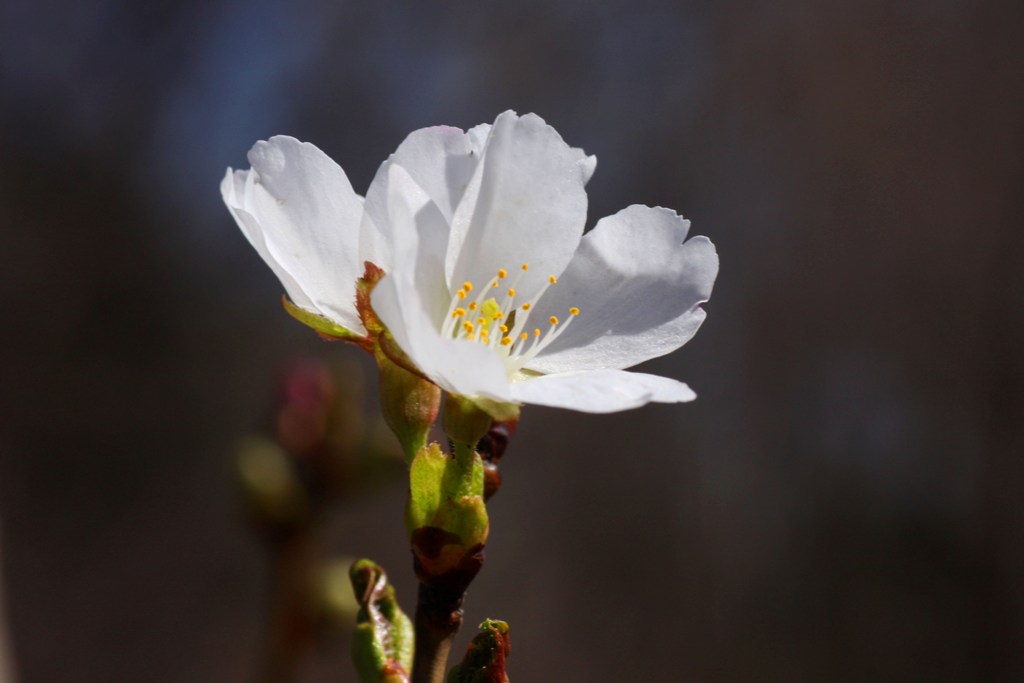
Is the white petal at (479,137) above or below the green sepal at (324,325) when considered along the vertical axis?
above

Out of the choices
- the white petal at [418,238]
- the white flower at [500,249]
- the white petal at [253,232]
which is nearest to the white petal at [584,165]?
the white flower at [500,249]

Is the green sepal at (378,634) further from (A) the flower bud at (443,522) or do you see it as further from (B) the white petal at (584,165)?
(B) the white petal at (584,165)

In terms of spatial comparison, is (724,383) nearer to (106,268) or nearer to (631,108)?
(631,108)

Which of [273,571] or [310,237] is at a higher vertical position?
[310,237]

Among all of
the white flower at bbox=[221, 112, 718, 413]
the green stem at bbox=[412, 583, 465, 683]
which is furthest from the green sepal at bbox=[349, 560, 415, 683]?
the white flower at bbox=[221, 112, 718, 413]

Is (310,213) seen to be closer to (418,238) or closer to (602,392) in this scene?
(418,238)

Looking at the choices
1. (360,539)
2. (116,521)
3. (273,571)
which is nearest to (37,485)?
(116,521)

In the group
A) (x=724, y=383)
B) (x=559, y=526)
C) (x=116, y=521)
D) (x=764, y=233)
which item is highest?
(x=764, y=233)
